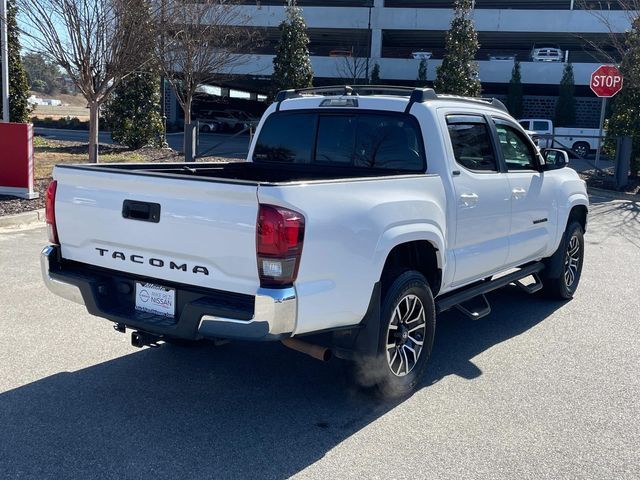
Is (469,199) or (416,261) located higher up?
(469,199)

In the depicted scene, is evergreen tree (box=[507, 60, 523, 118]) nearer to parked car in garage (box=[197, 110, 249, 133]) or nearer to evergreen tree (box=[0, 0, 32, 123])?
parked car in garage (box=[197, 110, 249, 133])

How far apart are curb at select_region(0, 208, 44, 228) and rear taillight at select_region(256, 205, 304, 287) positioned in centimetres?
819

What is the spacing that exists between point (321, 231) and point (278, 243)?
29 centimetres

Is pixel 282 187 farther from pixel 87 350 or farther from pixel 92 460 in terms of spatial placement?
pixel 87 350

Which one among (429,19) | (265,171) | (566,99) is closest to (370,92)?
(265,171)

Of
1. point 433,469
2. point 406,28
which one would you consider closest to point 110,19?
point 433,469

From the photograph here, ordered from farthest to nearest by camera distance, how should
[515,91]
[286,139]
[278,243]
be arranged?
[515,91]
[286,139]
[278,243]

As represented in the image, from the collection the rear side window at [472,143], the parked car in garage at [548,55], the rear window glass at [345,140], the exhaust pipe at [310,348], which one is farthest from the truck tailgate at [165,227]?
the parked car in garage at [548,55]

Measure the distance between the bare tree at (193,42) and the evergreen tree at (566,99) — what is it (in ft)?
80.0

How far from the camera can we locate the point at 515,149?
6.20m

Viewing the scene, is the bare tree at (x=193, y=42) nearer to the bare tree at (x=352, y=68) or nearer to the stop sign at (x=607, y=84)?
the stop sign at (x=607, y=84)

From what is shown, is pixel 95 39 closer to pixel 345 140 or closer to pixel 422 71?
pixel 345 140

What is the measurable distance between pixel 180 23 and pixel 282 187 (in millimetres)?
16984

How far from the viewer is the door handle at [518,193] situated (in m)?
5.78
